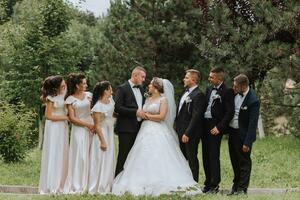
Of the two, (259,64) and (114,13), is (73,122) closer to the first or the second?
(259,64)

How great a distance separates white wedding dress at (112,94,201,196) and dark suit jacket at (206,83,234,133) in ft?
2.87

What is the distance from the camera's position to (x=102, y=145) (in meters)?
10.8

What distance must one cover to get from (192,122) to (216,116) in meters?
0.40

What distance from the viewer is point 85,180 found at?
10.7m

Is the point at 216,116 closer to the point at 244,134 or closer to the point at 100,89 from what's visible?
the point at 244,134

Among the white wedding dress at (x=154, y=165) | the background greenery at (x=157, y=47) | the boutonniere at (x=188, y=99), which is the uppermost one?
the background greenery at (x=157, y=47)

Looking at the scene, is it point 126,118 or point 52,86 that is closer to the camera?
point 52,86

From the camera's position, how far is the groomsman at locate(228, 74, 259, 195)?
10.2 m

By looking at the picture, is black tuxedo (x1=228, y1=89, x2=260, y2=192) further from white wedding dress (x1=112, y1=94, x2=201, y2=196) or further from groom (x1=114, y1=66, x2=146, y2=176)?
groom (x1=114, y1=66, x2=146, y2=176)

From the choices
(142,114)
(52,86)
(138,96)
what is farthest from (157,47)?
(52,86)

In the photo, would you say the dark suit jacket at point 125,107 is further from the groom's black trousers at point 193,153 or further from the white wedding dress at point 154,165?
the groom's black trousers at point 193,153

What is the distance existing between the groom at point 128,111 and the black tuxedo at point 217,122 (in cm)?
113

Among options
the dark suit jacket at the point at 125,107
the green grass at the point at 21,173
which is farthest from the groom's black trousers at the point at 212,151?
the green grass at the point at 21,173

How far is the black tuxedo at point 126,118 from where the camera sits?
10805mm
